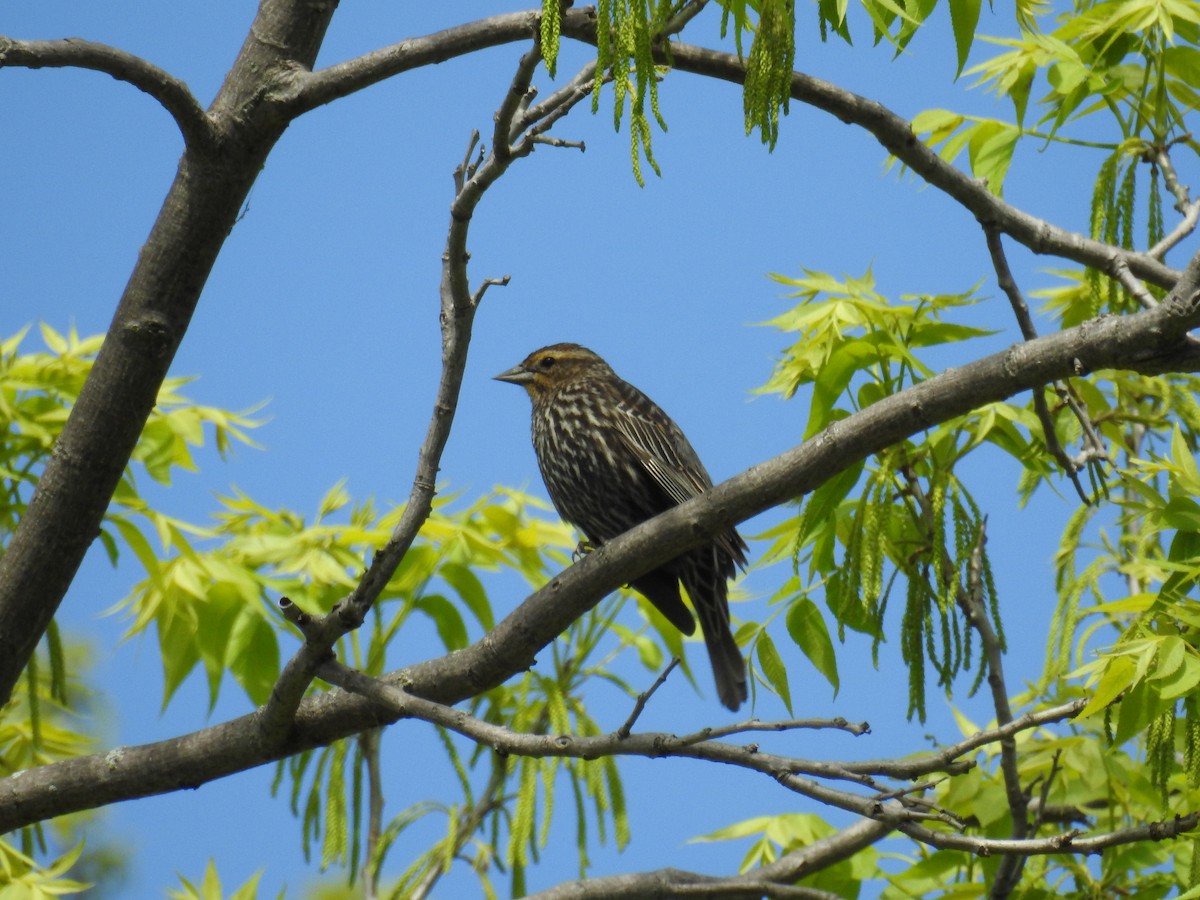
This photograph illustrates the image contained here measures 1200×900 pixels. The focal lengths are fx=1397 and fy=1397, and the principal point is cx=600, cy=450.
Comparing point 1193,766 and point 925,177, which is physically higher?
point 925,177

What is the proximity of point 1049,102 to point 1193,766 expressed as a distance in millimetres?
2178

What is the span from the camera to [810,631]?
3596mm

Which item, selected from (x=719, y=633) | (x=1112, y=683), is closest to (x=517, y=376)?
(x=719, y=633)

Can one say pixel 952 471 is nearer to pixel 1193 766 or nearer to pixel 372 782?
pixel 1193 766

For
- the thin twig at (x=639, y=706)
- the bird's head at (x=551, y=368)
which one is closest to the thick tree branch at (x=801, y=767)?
the thin twig at (x=639, y=706)

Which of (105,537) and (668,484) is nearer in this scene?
(105,537)

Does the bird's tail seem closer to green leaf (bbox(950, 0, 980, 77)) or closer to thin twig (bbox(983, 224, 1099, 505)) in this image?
thin twig (bbox(983, 224, 1099, 505))

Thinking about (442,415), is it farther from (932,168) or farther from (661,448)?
(661,448)

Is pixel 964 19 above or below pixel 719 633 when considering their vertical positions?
above

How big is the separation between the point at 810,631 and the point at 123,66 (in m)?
2.10

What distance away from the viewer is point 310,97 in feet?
9.42

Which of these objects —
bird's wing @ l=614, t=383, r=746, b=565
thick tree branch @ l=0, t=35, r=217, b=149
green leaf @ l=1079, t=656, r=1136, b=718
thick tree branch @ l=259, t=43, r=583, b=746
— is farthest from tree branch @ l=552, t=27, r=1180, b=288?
bird's wing @ l=614, t=383, r=746, b=565

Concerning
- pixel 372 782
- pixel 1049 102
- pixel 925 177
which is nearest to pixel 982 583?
pixel 925 177

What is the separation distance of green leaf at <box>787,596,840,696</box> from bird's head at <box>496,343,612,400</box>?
6.96ft
